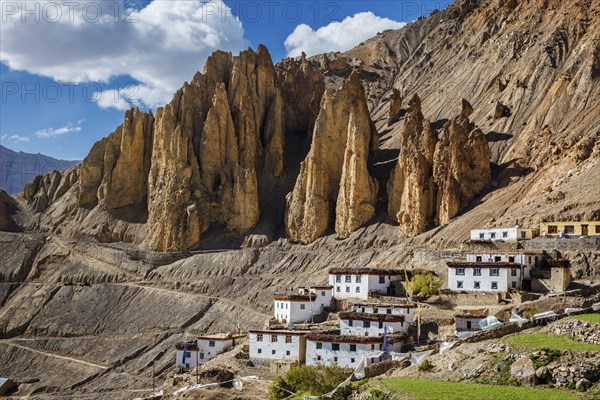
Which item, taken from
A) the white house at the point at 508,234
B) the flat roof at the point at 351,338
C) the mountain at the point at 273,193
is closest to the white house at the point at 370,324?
the flat roof at the point at 351,338

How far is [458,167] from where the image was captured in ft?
311

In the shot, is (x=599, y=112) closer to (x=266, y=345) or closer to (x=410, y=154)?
(x=410, y=154)

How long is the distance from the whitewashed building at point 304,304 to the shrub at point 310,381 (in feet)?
66.6

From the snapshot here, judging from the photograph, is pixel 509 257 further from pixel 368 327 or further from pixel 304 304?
pixel 304 304

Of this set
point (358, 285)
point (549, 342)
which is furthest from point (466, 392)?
point (358, 285)

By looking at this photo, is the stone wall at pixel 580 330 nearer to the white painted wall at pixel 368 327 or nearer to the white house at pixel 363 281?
the white painted wall at pixel 368 327

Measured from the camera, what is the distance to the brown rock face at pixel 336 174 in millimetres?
105250

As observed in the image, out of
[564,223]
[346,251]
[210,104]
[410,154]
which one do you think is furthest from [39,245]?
[564,223]

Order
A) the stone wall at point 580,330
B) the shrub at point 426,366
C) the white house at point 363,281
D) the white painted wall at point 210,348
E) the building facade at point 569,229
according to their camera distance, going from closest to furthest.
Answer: the stone wall at point 580,330, the shrub at point 426,366, the white painted wall at point 210,348, the white house at point 363,281, the building facade at point 569,229

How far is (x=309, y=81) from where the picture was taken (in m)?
143

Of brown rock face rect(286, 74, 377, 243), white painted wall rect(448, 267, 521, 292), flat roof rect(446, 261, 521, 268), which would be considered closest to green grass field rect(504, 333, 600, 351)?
white painted wall rect(448, 267, 521, 292)

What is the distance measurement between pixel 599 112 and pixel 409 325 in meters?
50.6

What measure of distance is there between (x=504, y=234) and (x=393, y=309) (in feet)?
62.8

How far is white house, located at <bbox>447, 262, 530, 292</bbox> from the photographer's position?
196ft
